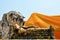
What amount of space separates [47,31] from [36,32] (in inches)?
3.8

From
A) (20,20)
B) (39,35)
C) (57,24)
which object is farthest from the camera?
(57,24)

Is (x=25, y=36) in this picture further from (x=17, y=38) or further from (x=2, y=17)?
(x=2, y=17)

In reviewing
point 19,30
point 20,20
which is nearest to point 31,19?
point 20,20

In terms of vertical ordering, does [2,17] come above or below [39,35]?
above

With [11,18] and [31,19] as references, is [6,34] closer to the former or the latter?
[11,18]

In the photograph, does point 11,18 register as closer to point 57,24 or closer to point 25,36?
point 25,36

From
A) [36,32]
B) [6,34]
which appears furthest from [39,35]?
[6,34]

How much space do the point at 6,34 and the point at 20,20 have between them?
7.8 inches

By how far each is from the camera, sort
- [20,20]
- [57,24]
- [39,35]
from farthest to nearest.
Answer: [57,24], [20,20], [39,35]

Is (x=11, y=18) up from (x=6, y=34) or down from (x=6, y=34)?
up

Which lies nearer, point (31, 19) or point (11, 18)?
point (11, 18)

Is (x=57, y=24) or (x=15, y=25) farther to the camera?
(x=57, y=24)

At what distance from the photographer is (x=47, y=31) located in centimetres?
203

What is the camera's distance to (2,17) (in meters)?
2.24
